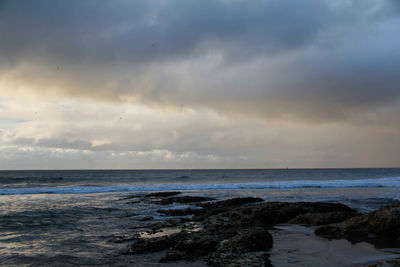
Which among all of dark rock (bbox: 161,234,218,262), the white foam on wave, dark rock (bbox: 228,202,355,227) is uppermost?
dark rock (bbox: 161,234,218,262)

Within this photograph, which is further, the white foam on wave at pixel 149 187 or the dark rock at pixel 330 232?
the white foam on wave at pixel 149 187

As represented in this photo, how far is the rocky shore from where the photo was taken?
7027 mm

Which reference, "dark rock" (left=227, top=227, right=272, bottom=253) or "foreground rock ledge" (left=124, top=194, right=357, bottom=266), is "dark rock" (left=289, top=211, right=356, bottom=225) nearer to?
"foreground rock ledge" (left=124, top=194, right=357, bottom=266)

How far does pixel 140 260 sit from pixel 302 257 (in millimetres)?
4183

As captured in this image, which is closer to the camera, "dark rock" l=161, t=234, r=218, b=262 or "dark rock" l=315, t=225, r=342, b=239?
"dark rock" l=161, t=234, r=218, b=262

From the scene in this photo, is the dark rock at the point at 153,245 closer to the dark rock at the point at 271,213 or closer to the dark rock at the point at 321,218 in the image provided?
the dark rock at the point at 271,213

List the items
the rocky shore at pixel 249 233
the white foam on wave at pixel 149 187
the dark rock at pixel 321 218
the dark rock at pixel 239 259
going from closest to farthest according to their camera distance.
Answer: the dark rock at pixel 239 259, the rocky shore at pixel 249 233, the dark rock at pixel 321 218, the white foam on wave at pixel 149 187

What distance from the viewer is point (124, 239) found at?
955cm

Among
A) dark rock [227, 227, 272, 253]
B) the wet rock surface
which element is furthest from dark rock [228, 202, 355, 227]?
dark rock [227, 227, 272, 253]

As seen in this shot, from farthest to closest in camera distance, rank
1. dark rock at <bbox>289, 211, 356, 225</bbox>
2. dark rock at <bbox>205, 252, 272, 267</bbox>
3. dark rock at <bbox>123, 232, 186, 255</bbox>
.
→ 1. dark rock at <bbox>289, 211, 356, 225</bbox>
2. dark rock at <bbox>123, 232, 186, 255</bbox>
3. dark rock at <bbox>205, 252, 272, 267</bbox>

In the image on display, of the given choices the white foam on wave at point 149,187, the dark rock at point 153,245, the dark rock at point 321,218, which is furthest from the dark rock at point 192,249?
the white foam on wave at point 149,187

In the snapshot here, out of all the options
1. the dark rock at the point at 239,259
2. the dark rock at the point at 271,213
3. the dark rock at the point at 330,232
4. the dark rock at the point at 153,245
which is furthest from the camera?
the dark rock at the point at 271,213

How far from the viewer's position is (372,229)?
923 cm

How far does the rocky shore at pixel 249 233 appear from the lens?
7.03 metres
